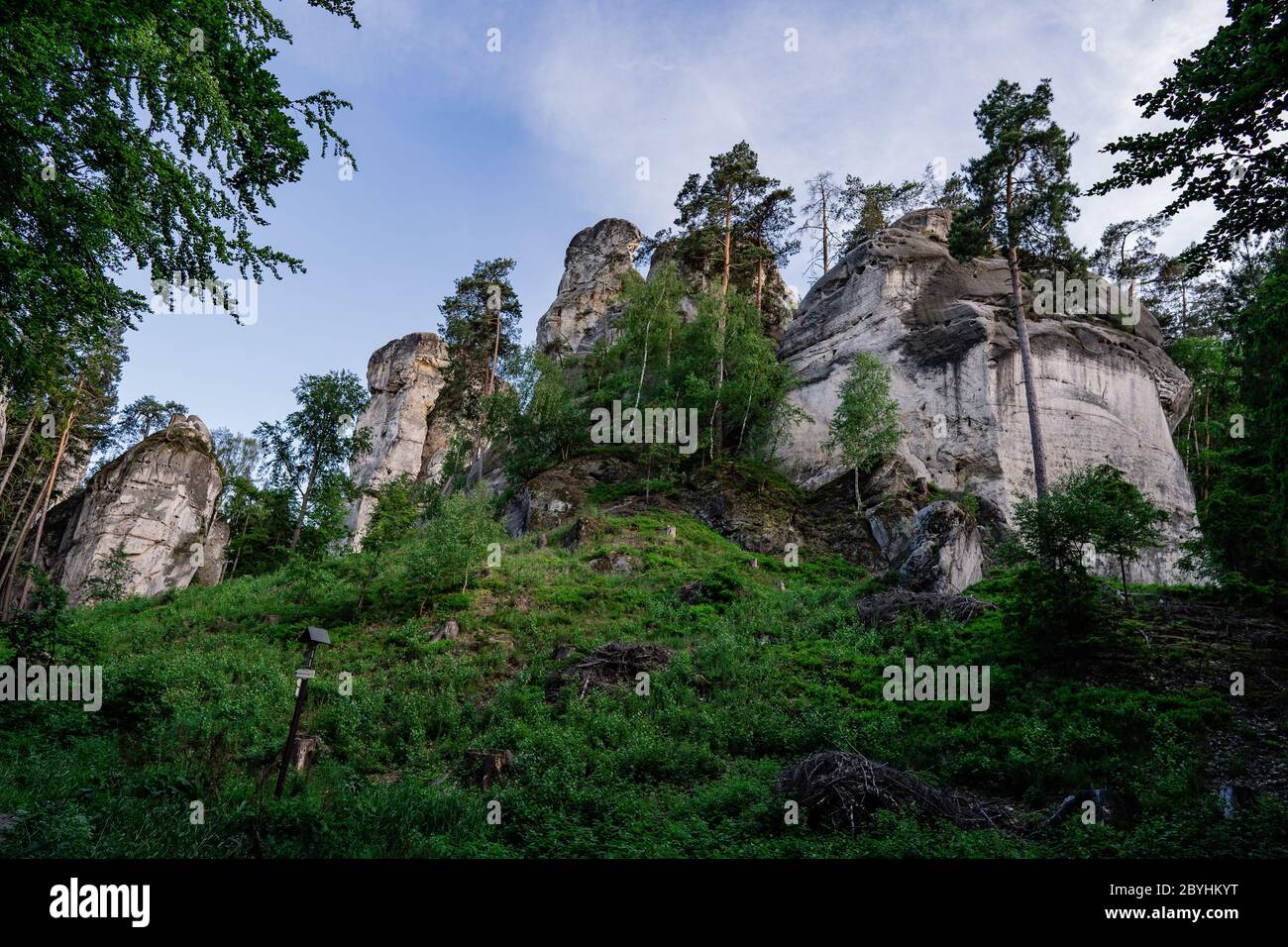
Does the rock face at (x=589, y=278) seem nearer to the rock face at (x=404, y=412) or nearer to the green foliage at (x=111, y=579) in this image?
the rock face at (x=404, y=412)

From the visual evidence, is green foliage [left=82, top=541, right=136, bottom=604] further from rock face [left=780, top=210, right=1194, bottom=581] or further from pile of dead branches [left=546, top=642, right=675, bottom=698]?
rock face [left=780, top=210, right=1194, bottom=581]

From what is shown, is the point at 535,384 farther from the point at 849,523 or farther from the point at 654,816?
the point at 654,816

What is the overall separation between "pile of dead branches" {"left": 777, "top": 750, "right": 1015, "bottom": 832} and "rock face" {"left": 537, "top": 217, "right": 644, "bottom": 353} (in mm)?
57198

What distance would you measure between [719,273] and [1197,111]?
35503 millimetres

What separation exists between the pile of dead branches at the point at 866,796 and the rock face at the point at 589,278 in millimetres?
57198

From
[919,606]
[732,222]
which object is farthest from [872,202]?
[919,606]

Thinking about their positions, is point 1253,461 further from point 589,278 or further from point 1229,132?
point 589,278

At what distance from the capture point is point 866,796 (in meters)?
8.97

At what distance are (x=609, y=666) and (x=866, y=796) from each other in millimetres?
8378

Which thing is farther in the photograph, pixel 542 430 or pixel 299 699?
pixel 542 430

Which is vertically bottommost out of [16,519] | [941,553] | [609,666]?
[609,666]
